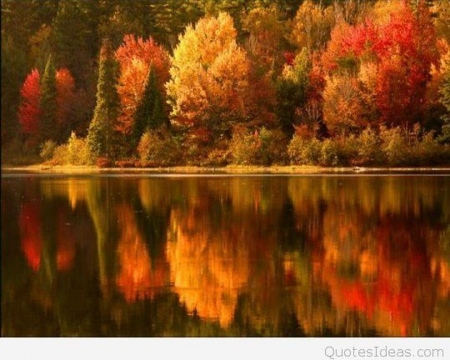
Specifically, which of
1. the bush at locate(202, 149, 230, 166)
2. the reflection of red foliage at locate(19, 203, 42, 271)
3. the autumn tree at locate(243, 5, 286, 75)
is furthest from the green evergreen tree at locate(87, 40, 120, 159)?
the reflection of red foliage at locate(19, 203, 42, 271)

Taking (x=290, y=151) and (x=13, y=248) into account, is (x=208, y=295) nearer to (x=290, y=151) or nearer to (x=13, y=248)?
(x=13, y=248)

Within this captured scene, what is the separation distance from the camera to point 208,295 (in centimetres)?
1264

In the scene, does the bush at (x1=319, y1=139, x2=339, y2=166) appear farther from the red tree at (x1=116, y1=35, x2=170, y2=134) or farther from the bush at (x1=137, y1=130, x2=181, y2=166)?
the red tree at (x1=116, y1=35, x2=170, y2=134)

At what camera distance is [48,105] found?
3597cm

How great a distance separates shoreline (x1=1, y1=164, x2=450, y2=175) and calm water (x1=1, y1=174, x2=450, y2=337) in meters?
11.0

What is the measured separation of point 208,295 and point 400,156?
2606 centimetres

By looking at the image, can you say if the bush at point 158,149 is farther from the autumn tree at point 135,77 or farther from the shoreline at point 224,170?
the shoreline at point 224,170

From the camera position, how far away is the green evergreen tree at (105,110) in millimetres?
35312

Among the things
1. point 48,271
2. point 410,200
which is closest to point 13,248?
point 48,271

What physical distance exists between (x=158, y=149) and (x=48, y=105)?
4.57m

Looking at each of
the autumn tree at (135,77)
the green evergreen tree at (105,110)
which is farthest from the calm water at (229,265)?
the autumn tree at (135,77)

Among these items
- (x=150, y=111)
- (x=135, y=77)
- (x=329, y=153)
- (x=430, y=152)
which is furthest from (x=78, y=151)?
(x=430, y=152)

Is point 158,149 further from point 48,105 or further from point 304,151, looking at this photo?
point 304,151
